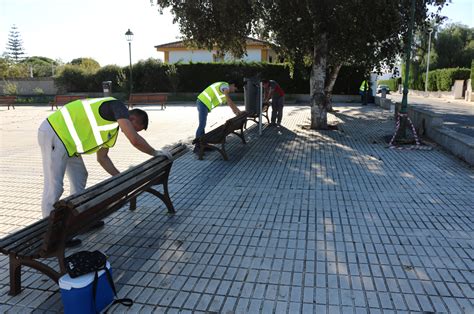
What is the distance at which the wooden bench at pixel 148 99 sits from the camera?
2148 centimetres

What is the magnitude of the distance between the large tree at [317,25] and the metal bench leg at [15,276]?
26.3ft

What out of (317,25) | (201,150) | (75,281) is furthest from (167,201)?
(317,25)

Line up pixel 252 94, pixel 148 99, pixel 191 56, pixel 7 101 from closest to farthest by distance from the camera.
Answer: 1. pixel 252 94
2. pixel 148 99
3. pixel 7 101
4. pixel 191 56

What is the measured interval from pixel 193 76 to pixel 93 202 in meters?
25.9

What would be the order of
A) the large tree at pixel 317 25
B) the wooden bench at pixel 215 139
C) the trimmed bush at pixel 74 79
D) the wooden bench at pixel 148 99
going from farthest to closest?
the trimmed bush at pixel 74 79 < the wooden bench at pixel 148 99 < the large tree at pixel 317 25 < the wooden bench at pixel 215 139

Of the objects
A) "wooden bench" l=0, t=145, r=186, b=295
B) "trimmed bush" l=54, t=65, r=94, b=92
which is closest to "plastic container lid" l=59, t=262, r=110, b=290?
"wooden bench" l=0, t=145, r=186, b=295

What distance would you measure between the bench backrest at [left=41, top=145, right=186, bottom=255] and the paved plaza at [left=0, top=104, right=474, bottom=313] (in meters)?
0.49

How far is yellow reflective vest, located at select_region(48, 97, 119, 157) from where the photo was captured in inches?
140

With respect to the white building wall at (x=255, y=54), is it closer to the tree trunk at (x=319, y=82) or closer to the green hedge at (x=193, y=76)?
the green hedge at (x=193, y=76)

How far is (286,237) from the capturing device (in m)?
4.17

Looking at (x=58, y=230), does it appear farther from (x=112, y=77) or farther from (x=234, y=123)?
(x=112, y=77)

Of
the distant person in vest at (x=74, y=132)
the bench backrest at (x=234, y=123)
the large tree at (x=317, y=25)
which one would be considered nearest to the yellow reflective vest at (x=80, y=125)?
the distant person in vest at (x=74, y=132)

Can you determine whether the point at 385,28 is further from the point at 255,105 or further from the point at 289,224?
the point at 289,224

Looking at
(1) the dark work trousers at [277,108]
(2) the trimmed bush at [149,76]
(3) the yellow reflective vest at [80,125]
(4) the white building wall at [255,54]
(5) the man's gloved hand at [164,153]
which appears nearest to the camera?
(3) the yellow reflective vest at [80,125]
